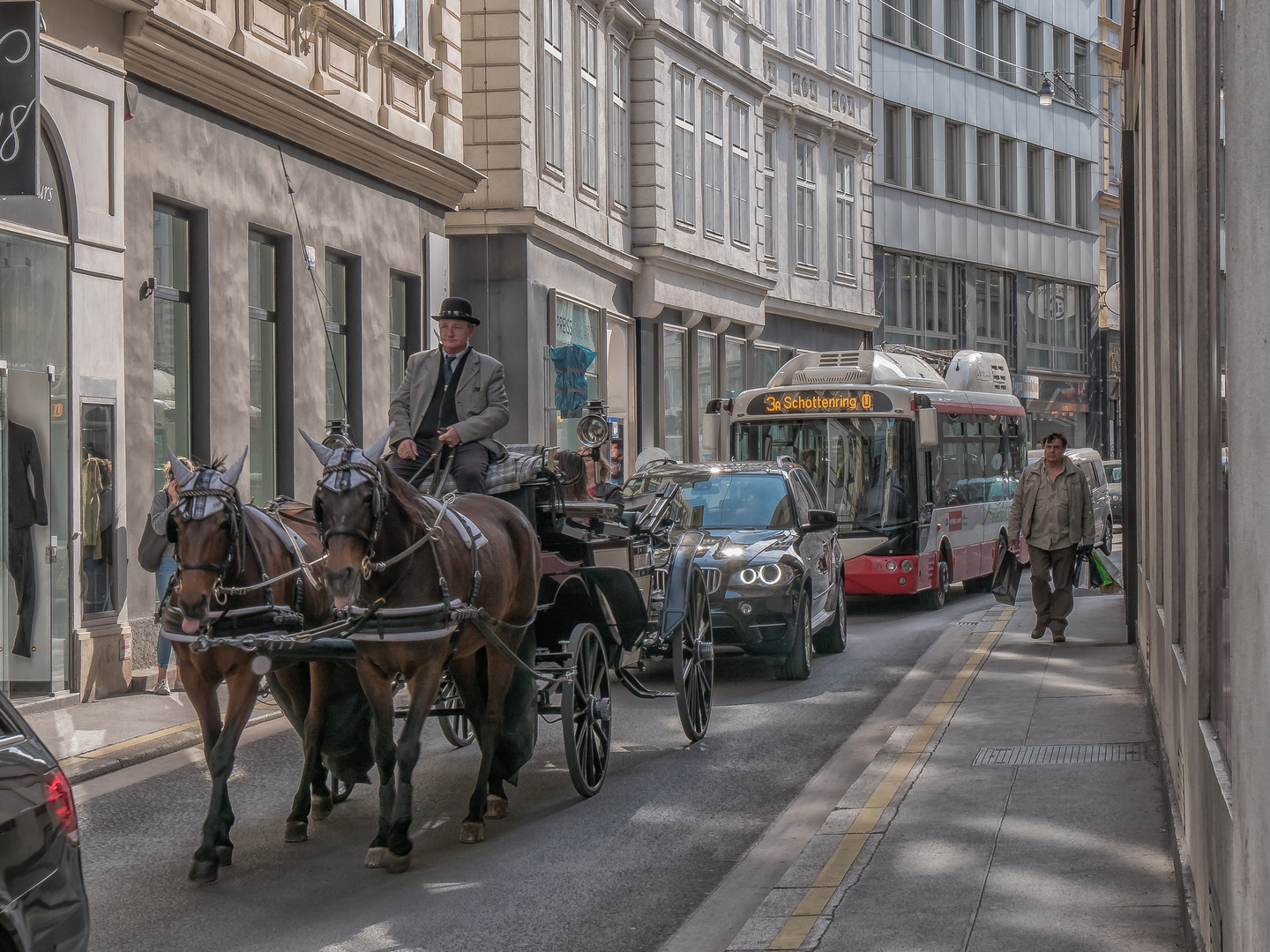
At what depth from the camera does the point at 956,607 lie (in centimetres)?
2147

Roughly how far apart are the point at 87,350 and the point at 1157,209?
8722 mm

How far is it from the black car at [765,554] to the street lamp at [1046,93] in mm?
38277

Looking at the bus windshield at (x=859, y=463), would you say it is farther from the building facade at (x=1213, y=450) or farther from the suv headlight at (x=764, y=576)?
the building facade at (x=1213, y=450)

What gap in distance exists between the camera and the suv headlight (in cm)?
1395

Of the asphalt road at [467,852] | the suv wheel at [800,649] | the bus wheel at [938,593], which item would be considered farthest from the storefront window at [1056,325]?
the asphalt road at [467,852]

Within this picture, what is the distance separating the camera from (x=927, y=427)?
2009 cm

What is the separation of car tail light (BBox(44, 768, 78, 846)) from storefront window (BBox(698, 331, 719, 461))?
3016 cm

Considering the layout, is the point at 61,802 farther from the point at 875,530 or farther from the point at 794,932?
the point at 875,530

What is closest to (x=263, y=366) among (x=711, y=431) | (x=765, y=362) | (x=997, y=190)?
(x=711, y=431)

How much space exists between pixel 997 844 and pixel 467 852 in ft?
8.11

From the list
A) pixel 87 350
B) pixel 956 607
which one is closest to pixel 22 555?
pixel 87 350

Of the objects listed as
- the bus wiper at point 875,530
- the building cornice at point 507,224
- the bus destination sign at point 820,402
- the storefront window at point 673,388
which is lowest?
the bus wiper at point 875,530

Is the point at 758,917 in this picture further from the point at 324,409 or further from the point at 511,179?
the point at 511,179

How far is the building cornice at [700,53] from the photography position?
101 ft
